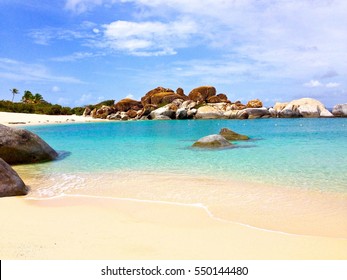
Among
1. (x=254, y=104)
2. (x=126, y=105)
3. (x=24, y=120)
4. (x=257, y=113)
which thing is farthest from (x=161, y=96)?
(x=24, y=120)

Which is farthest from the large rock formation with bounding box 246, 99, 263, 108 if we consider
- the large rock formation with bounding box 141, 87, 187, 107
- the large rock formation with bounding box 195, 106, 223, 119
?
the large rock formation with bounding box 141, 87, 187, 107

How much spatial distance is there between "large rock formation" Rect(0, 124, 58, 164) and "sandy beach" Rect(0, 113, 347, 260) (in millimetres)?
6747

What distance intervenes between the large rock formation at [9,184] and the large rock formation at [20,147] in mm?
5379

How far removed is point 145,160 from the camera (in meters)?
13.6

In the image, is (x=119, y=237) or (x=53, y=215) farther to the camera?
(x=53, y=215)

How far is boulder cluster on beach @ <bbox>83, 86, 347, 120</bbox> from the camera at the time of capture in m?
67.6

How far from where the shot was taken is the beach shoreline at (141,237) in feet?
13.7

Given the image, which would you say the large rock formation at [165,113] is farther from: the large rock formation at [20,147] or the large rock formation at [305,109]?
the large rock formation at [20,147]

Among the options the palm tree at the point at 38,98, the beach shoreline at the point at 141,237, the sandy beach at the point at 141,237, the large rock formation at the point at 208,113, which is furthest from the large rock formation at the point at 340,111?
the palm tree at the point at 38,98

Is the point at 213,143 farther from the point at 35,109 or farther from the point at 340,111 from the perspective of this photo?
the point at 35,109

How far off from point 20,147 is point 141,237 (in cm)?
987

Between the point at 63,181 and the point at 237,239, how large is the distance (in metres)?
6.14

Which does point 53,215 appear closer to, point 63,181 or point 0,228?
point 0,228

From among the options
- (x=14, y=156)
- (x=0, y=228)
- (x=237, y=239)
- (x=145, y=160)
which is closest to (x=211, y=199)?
(x=237, y=239)
